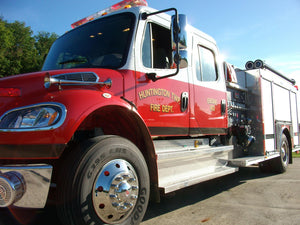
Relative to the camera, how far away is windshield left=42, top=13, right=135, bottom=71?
306cm

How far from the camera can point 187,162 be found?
3613mm

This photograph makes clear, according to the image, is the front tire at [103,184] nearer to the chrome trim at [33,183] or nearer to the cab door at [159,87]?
the chrome trim at [33,183]

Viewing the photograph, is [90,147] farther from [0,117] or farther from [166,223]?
[166,223]

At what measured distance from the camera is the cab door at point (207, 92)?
398cm

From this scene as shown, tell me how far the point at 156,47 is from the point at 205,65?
4.30 ft

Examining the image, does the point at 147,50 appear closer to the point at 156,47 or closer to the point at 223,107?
the point at 156,47

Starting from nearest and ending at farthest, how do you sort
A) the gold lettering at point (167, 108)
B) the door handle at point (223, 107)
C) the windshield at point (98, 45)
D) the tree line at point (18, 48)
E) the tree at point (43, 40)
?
the windshield at point (98, 45) → the gold lettering at point (167, 108) → the door handle at point (223, 107) → the tree line at point (18, 48) → the tree at point (43, 40)

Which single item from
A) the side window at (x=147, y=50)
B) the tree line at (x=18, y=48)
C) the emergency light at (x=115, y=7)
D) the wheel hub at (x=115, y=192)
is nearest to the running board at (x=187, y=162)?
the wheel hub at (x=115, y=192)

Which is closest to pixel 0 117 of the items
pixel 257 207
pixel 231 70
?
pixel 257 207

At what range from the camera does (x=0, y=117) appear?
6.84 feet

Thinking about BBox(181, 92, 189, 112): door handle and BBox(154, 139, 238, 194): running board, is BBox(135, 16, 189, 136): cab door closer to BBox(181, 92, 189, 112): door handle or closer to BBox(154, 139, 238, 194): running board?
BBox(181, 92, 189, 112): door handle

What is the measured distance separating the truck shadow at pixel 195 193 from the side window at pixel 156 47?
1.65 meters

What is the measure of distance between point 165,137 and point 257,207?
5.19ft

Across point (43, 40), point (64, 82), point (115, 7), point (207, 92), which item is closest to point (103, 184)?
point (64, 82)
